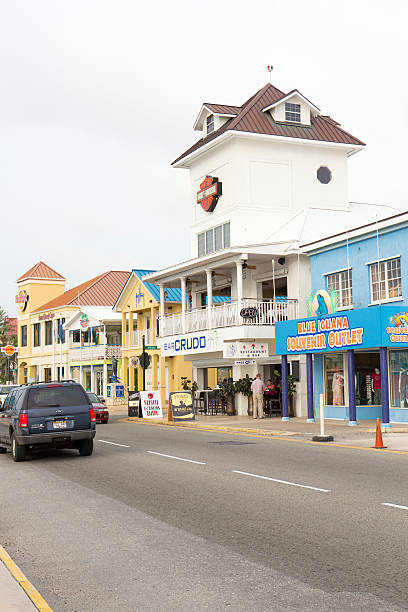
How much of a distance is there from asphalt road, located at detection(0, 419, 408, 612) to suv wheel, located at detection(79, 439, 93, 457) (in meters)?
1.86

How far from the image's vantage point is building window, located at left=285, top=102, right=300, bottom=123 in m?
35.6

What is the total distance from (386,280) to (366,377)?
3576 mm

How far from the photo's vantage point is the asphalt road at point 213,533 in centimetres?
568

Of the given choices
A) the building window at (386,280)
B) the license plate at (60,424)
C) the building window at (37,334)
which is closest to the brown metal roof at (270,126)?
the building window at (386,280)

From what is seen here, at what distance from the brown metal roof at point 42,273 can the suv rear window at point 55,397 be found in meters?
57.6

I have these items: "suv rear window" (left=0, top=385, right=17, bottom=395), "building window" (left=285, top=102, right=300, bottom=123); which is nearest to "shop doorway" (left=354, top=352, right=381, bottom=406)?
"building window" (left=285, top=102, right=300, bottom=123)

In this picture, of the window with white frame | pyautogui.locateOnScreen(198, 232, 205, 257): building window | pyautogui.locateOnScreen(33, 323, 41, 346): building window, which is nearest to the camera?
the window with white frame

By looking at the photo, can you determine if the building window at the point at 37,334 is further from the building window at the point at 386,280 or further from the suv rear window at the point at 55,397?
the suv rear window at the point at 55,397

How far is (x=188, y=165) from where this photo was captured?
3866cm

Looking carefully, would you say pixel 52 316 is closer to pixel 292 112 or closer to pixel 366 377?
pixel 292 112

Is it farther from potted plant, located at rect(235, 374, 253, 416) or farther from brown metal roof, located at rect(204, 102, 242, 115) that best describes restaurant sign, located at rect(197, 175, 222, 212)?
potted plant, located at rect(235, 374, 253, 416)

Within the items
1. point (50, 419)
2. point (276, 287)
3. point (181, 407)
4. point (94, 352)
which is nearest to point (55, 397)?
point (50, 419)

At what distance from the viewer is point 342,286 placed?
27.2 m

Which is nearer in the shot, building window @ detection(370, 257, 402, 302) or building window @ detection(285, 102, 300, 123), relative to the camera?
building window @ detection(370, 257, 402, 302)
